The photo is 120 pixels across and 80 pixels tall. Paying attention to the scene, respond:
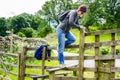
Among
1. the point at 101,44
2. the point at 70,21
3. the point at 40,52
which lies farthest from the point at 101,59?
the point at 40,52

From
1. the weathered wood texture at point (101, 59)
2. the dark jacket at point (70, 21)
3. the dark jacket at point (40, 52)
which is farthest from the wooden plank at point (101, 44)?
the dark jacket at point (40, 52)

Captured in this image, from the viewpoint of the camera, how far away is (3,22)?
97750 mm

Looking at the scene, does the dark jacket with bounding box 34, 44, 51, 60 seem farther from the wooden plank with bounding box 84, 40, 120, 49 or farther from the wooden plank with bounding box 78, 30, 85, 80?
the wooden plank with bounding box 84, 40, 120, 49

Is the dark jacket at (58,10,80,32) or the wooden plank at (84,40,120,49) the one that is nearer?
the wooden plank at (84,40,120,49)

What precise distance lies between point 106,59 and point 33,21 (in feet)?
329

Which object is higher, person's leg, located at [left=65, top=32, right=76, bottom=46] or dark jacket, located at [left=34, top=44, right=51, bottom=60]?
person's leg, located at [left=65, top=32, right=76, bottom=46]

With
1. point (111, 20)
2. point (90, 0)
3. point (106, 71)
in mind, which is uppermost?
point (90, 0)

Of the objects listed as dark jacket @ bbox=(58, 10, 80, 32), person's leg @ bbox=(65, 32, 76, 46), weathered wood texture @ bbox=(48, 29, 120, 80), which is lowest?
weathered wood texture @ bbox=(48, 29, 120, 80)

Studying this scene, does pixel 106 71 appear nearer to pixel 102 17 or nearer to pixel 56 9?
pixel 102 17

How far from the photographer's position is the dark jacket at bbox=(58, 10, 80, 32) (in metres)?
9.51

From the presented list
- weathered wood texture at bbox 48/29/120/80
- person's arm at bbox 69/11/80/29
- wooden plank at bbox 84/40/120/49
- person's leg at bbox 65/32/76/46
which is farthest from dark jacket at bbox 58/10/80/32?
wooden plank at bbox 84/40/120/49

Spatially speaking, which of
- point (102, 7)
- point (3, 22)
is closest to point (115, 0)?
point (102, 7)

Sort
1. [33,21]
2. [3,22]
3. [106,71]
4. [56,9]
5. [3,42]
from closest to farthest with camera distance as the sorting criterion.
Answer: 1. [106,71]
2. [3,42]
3. [56,9]
4. [3,22]
5. [33,21]

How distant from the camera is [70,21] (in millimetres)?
9508
